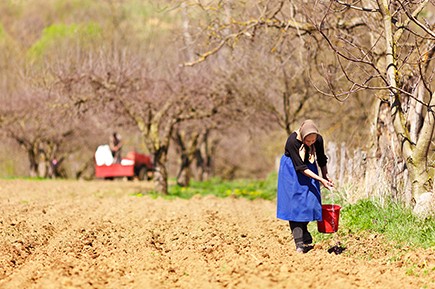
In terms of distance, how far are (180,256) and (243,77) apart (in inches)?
593

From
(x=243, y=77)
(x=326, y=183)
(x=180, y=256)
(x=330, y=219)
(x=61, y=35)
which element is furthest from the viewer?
(x=61, y=35)

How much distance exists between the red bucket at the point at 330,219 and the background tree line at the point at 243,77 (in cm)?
142

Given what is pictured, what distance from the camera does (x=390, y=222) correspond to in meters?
10.4

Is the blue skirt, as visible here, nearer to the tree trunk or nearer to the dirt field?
the dirt field

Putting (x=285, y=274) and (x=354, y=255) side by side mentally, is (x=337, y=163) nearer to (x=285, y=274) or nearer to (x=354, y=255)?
(x=354, y=255)


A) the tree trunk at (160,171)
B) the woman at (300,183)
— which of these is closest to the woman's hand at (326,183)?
the woman at (300,183)

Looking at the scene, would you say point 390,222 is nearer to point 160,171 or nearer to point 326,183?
point 326,183

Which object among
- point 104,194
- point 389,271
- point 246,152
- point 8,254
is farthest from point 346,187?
point 246,152

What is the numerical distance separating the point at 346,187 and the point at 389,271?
6.54 meters

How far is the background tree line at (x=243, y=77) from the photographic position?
1086 centimetres

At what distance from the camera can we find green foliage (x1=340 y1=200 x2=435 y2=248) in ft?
30.8

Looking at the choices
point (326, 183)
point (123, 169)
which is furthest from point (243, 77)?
point (326, 183)

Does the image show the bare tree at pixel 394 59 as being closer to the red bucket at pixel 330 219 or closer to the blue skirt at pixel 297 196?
the blue skirt at pixel 297 196

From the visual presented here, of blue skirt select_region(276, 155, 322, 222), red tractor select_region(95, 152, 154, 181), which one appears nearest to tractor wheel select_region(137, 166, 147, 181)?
red tractor select_region(95, 152, 154, 181)
